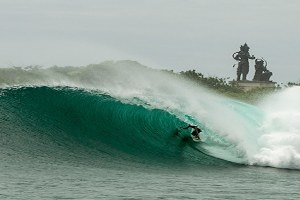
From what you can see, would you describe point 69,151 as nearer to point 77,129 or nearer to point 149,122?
point 77,129

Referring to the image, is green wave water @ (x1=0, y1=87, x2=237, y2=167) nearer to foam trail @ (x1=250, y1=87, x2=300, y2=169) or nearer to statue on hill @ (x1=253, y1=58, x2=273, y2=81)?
foam trail @ (x1=250, y1=87, x2=300, y2=169)

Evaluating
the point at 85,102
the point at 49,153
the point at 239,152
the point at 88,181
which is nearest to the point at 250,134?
the point at 239,152

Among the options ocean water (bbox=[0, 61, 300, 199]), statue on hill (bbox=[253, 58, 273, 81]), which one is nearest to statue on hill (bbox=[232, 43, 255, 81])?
statue on hill (bbox=[253, 58, 273, 81])

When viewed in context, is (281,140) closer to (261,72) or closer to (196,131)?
(196,131)

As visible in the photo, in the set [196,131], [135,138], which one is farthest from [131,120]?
[196,131]

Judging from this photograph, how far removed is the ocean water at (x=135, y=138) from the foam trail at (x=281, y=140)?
0.03 meters

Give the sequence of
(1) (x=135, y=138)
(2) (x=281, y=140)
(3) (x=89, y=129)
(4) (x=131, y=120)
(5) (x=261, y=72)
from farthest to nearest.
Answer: (5) (x=261, y=72) → (4) (x=131, y=120) → (1) (x=135, y=138) → (3) (x=89, y=129) → (2) (x=281, y=140)

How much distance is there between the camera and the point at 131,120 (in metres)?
25.2

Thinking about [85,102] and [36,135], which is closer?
[36,135]

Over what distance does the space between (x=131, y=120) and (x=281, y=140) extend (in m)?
5.47

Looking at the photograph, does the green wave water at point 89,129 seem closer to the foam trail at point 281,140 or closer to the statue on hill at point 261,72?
the foam trail at point 281,140

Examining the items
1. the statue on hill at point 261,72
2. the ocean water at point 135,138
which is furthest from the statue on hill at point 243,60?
the ocean water at point 135,138

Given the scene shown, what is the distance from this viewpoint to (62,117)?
24.1 m

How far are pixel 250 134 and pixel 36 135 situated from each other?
24.5 feet
